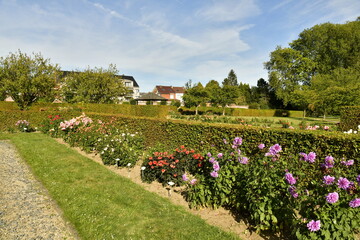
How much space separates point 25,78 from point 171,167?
18579 mm

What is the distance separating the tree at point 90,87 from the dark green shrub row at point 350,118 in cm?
2411

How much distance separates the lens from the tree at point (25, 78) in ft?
57.0

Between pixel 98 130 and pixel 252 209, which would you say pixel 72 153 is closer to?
pixel 98 130

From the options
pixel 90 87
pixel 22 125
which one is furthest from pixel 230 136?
pixel 90 87

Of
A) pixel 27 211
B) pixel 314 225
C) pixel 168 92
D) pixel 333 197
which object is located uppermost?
pixel 168 92

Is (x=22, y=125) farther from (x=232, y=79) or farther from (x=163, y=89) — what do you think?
(x=232, y=79)

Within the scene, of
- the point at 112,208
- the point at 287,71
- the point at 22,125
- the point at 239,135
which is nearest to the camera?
the point at 112,208

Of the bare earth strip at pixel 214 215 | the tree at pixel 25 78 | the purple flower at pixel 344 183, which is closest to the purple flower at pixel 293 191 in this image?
the purple flower at pixel 344 183

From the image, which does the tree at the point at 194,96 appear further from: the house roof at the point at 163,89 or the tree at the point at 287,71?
the house roof at the point at 163,89

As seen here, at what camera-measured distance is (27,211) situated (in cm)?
370

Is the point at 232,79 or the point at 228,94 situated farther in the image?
the point at 232,79

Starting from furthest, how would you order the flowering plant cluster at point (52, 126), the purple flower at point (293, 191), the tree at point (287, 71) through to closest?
the tree at point (287, 71), the flowering plant cluster at point (52, 126), the purple flower at point (293, 191)

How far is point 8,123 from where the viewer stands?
12852 millimetres

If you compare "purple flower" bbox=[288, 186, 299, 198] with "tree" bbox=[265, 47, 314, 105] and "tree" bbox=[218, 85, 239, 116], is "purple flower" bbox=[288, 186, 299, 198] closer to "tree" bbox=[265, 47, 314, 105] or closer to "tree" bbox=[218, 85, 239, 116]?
"tree" bbox=[218, 85, 239, 116]
